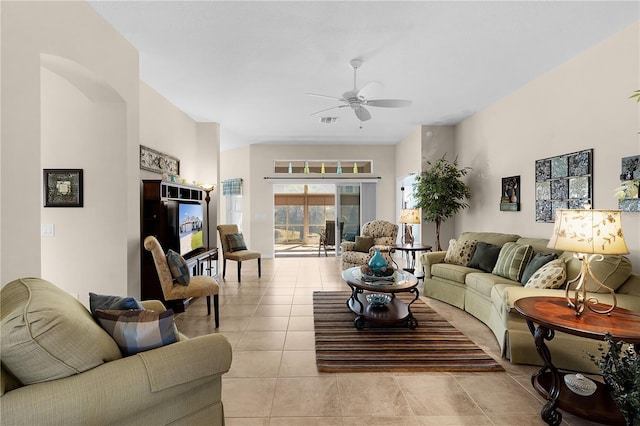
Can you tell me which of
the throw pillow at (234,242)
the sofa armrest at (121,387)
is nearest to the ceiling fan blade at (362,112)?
the sofa armrest at (121,387)

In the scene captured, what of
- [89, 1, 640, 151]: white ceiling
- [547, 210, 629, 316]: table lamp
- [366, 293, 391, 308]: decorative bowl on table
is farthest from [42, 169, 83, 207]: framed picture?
[547, 210, 629, 316]: table lamp

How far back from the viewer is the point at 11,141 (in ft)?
6.54

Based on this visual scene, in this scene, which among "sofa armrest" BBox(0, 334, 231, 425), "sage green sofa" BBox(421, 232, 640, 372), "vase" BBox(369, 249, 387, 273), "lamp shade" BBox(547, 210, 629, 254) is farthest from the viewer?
"vase" BBox(369, 249, 387, 273)

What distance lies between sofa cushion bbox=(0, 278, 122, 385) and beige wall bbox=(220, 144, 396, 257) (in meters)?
6.77

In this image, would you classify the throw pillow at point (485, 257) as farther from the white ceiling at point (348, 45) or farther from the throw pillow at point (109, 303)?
the throw pillow at point (109, 303)

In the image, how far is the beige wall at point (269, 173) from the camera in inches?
321

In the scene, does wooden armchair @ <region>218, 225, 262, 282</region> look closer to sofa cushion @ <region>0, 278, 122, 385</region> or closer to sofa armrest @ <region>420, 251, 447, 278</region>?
sofa armrest @ <region>420, 251, 447, 278</region>

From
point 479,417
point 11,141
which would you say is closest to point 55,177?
point 11,141

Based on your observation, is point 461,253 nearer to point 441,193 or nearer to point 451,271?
point 451,271

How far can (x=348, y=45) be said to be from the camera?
3242mm

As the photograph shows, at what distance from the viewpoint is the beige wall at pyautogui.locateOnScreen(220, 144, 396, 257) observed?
8148mm

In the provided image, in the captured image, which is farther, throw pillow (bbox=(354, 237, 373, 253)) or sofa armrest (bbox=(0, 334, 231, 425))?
throw pillow (bbox=(354, 237, 373, 253))

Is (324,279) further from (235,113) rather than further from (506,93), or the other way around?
(506,93)

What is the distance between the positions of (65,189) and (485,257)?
4.88m
